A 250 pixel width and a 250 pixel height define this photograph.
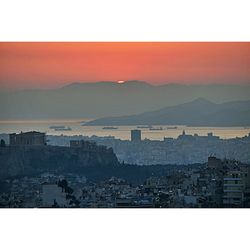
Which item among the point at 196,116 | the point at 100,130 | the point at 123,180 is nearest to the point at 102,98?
the point at 100,130

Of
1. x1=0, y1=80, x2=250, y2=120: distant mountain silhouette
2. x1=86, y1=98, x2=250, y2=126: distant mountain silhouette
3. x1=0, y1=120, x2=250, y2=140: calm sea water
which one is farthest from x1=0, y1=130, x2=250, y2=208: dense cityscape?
x1=0, y1=80, x2=250, y2=120: distant mountain silhouette

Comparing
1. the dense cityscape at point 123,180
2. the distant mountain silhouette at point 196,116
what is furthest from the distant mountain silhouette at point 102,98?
the dense cityscape at point 123,180

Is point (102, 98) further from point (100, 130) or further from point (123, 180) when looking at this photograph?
point (123, 180)

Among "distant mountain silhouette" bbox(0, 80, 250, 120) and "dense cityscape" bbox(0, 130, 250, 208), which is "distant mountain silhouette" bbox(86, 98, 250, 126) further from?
"dense cityscape" bbox(0, 130, 250, 208)

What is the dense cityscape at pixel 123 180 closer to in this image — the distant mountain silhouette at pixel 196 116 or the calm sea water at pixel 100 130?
the calm sea water at pixel 100 130

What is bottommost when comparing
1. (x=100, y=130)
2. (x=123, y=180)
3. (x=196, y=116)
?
(x=123, y=180)
